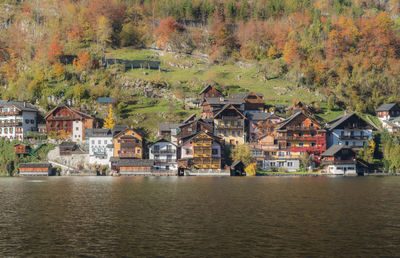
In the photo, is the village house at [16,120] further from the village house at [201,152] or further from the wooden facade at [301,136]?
the wooden facade at [301,136]

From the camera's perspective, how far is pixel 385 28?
155125 mm

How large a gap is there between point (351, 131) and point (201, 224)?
8019 centimetres

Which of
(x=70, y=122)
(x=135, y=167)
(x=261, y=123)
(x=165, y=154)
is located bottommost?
(x=135, y=167)

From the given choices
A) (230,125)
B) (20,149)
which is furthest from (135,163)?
(20,149)

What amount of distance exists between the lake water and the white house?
45157 mm

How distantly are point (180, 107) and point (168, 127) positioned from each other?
53.4 ft

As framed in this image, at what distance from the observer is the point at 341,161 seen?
98.6m

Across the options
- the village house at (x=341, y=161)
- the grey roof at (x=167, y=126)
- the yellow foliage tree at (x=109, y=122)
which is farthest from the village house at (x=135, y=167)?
the village house at (x=341, y=161)

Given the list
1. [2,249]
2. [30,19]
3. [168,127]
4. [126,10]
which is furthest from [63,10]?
Answer: [2,249]

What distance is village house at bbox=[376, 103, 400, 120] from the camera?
12212 cm

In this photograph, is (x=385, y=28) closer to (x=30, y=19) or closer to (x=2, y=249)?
(x=30, y=19)

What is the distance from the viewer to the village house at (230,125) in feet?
362

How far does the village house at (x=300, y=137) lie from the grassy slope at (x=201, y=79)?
1620 centimetres

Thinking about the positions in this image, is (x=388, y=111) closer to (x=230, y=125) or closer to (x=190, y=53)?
(x=230, y=125)
